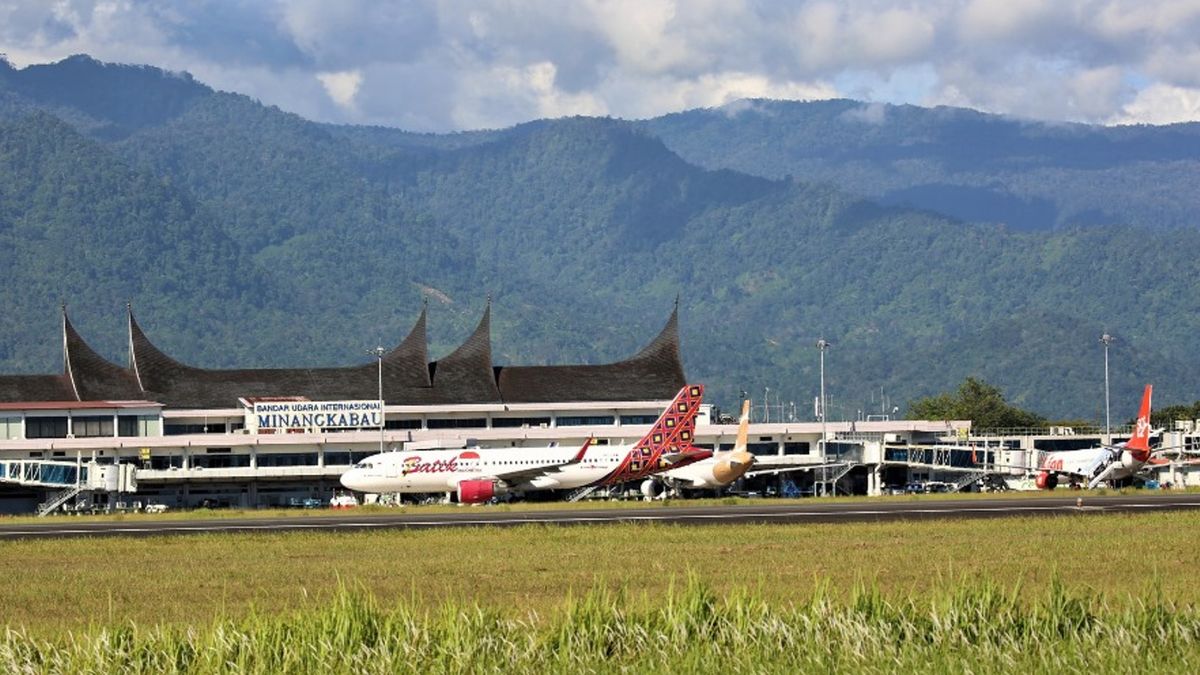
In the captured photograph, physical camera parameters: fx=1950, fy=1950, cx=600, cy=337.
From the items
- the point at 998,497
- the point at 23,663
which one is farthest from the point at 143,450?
the point at 23,663

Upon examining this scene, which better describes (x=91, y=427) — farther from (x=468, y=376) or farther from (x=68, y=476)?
(x=468, y=376)

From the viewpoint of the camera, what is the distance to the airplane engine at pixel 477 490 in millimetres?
94250

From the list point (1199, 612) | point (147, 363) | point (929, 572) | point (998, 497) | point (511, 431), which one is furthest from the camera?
point (147, 363)

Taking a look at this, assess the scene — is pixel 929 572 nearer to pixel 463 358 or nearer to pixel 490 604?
pixel 490 604

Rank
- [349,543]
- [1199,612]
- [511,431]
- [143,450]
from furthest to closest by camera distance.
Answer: [511,431], [143,450], [349,543], [1199,612]

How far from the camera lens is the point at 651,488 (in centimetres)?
9919

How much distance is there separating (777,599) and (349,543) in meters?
24.2

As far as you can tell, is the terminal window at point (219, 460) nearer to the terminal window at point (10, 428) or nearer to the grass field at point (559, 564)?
the terminal window at point (10, 428)

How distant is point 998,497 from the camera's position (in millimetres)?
87250

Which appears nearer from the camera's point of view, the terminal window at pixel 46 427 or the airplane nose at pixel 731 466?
the airplane nose at pixel 731 466

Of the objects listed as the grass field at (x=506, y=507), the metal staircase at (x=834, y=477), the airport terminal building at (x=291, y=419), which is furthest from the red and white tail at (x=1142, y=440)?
the airport terminal building at (x=291, y=419)

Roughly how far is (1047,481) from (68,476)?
171 ft

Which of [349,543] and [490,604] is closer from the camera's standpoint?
[490,604]

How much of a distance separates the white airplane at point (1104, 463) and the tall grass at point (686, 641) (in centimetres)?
7843
